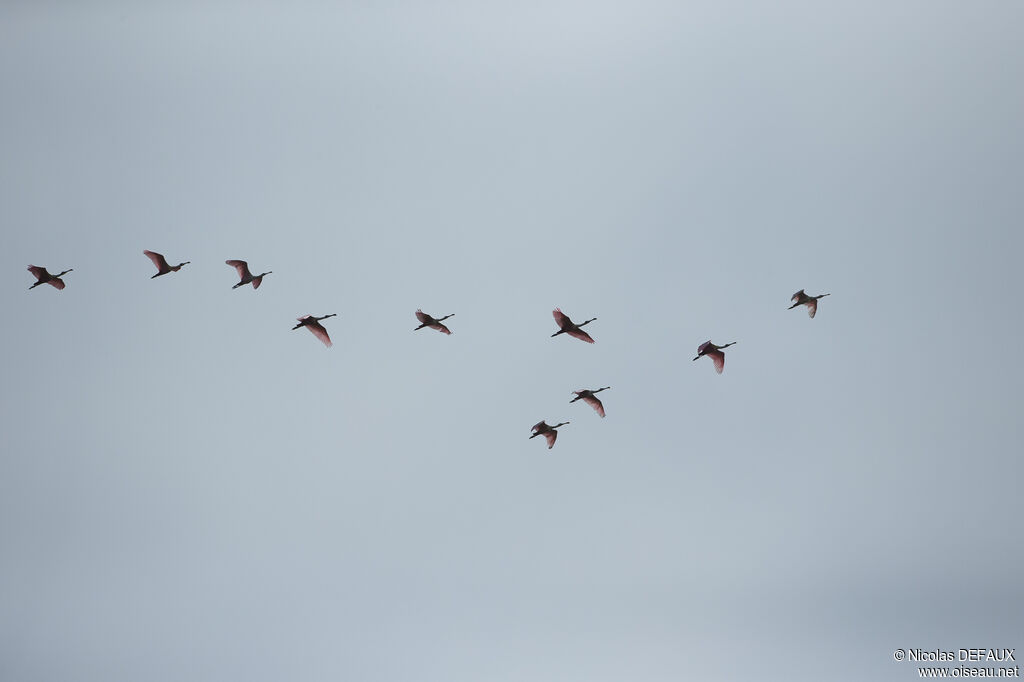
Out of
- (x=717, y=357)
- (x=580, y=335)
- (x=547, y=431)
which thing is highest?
(x=717, y=357)

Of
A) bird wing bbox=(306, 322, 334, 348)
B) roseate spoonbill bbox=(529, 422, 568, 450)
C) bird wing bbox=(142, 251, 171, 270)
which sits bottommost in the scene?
roseate spoonbill bbox=(529, 422, 568, 450)

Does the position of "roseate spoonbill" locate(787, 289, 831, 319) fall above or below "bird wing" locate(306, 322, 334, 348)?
above

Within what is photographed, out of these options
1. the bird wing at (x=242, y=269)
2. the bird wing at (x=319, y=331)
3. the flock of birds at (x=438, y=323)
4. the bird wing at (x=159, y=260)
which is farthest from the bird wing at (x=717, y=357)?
the bird wing at (x=159, y=260)

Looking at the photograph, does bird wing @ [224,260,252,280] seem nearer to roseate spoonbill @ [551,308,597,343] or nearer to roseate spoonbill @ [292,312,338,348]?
roseate spoonbill @ [292,312,338,348]

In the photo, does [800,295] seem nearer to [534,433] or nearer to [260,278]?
[534,433]

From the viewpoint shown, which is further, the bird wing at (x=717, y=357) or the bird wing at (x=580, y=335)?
the bird wing at (x=717, y=357)

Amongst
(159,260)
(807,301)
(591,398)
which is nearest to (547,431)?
(591,398)

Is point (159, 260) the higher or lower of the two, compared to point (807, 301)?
lower

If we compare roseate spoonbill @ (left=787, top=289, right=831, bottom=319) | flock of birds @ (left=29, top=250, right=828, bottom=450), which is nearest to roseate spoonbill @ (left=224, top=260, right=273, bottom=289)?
flock of birds @ (left=29, top=250, right=828, bottom=450)

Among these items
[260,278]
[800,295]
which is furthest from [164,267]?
[800,295]

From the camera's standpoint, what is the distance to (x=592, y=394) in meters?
Answer: 47.8

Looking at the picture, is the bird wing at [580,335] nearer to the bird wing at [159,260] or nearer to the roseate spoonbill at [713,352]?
the roseate spoonbill at [713,352]

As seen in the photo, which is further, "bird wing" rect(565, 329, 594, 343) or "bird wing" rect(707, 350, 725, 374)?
"bird wing" rect(707, 350, 725, 374)

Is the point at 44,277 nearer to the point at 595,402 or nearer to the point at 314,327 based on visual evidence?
the point at 314,327
